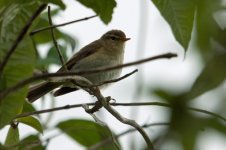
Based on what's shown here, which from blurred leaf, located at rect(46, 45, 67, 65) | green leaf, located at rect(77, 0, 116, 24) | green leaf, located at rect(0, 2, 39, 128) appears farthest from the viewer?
blurred leaf, located at rect(46, 45, 67, 65)

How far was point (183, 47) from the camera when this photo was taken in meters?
1.53

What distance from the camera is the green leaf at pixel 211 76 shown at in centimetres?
86

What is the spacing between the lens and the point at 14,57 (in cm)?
148

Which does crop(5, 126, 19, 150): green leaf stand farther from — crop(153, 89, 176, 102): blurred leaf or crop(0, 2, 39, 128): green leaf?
crop(153, 89, 176, 102): blurred leaf

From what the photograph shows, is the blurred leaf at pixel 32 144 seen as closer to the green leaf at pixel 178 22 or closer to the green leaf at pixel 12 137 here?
the green leaf at pixel 12 137

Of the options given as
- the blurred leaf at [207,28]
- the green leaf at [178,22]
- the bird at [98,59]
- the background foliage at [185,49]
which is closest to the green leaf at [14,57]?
the background foliage at [185,49]

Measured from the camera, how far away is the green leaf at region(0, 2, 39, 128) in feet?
4.85

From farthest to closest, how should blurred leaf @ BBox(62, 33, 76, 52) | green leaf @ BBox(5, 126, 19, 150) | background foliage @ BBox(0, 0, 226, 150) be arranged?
blurred leaf @ BBox(62, 33, 76, 52) < green leaf @ BBox(5, 126, 19, 150) < background foliage @ BBox(0, 0, 226, 150)

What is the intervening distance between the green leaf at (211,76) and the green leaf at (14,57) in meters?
0.65

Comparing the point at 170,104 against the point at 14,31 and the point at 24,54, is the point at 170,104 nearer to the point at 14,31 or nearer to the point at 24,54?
the point at 24,54

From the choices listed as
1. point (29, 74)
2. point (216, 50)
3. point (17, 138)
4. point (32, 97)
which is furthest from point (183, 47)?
point (32, 97)

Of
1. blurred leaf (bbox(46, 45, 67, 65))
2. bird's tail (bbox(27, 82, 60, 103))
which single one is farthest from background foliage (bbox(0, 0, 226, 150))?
bird's tail (bbox(27, 82, 60, 103))

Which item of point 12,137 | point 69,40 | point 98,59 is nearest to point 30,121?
point 12,137

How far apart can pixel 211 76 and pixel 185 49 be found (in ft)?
2.04
